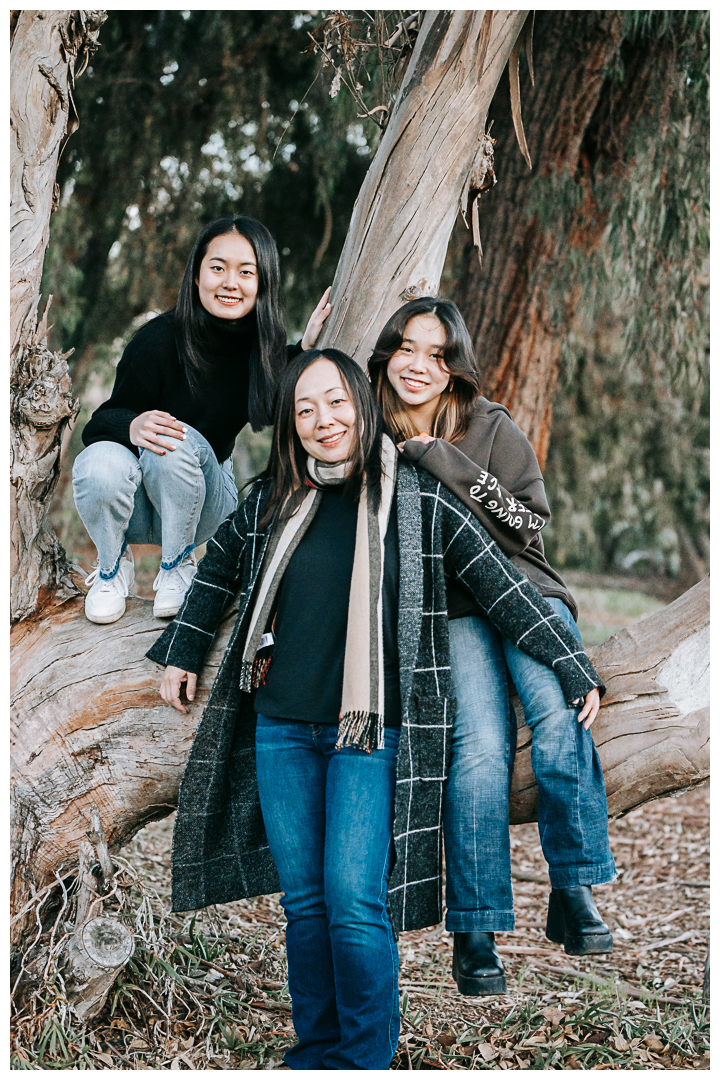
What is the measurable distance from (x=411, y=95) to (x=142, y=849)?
3.66 metres

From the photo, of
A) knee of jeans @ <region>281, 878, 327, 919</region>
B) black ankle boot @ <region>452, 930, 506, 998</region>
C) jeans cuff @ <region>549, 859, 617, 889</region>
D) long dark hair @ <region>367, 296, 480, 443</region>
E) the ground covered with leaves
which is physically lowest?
the ground covered with leaves

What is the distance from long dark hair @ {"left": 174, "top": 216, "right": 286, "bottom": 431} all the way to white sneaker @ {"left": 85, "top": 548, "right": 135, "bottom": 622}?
0.70 meters

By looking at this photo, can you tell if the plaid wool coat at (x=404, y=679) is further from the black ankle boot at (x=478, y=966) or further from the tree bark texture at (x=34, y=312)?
the tree bark texture at (x=34, y=312)

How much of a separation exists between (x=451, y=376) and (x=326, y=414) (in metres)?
0.54

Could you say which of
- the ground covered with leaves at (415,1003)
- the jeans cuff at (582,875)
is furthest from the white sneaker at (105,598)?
the jeans cuff at (582,875)

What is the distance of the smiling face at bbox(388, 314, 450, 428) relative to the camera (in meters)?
2.80

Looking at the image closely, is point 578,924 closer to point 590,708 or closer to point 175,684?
point 590,708

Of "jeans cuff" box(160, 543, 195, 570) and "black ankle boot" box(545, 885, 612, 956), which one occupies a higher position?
"jeans cuff" box(160, 543, 195, 570)

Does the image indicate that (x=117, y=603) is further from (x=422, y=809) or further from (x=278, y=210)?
(x=278, y=210)

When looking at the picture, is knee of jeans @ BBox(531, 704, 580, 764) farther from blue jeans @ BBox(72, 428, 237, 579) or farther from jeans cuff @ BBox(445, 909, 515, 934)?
blue jeans @ BBox(72, 428, 237, 579)

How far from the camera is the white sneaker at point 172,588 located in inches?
118

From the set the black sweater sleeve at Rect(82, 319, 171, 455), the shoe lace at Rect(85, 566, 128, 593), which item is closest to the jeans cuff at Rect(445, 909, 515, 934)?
the shoe lace at Rect(85, 566, 128, 593)

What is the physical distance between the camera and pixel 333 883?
7.64 ft

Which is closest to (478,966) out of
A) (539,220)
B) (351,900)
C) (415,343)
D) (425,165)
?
(351,900)
